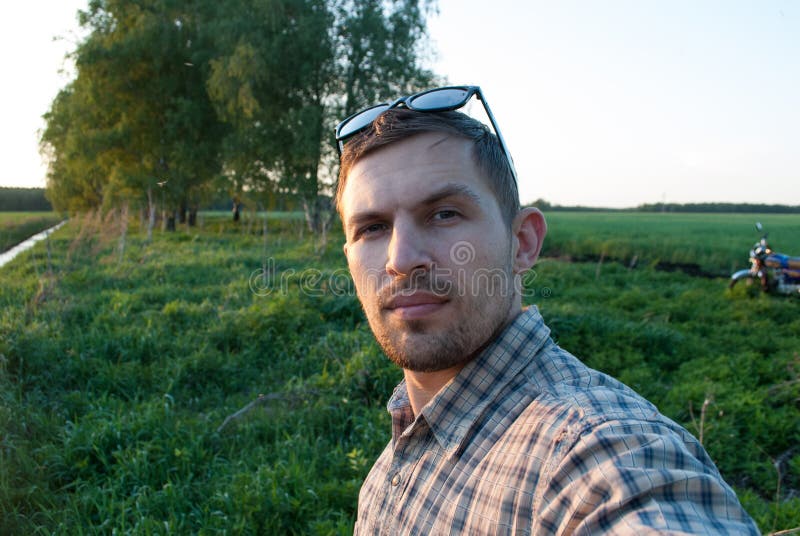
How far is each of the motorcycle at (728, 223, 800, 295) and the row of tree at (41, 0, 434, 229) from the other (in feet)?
45.1

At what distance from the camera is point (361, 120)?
1.54 meters

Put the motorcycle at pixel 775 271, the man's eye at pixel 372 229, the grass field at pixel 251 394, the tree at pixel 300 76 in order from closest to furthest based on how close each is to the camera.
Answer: the man's eye at pixel 372 229 → the grass field at pixel 251 394 → the motorcycle at pixel 775 271 → the tree at pixel 300 76

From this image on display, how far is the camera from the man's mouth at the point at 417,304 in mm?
1260

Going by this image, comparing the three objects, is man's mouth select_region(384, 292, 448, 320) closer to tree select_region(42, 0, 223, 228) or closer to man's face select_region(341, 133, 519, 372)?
man's face select_region(341, 133, 519, 372)

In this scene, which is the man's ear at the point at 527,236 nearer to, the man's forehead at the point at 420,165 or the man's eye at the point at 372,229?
the man's forehead at the point at 420,165

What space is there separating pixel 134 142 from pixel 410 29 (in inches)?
485

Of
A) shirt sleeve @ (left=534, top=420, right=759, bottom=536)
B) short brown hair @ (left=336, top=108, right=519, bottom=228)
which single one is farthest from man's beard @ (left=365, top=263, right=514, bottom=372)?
shirt sleeve @ (left=534, top=420, right=759, bottom=536)

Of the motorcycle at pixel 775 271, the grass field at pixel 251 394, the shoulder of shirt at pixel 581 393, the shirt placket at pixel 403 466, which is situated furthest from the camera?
the motorcycle at pixel 775 271

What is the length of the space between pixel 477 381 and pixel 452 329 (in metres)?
0.13

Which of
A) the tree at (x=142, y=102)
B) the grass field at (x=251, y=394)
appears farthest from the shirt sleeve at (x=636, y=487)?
the tree at (x=142, y=102)

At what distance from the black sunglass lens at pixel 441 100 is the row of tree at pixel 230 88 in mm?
18316

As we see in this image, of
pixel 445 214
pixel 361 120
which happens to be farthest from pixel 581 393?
pixel 361 120

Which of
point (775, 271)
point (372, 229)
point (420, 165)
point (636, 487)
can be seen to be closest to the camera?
point (636, 487)

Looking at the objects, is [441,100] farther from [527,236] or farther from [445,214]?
[527,236]
